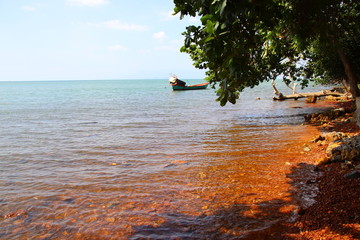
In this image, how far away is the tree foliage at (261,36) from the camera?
3496 mm

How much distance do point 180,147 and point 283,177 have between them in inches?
185

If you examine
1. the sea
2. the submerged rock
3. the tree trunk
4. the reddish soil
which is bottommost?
the sea

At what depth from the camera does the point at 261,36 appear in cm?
473

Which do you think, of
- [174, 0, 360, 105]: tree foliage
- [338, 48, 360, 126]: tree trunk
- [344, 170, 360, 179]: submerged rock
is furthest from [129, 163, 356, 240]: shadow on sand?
[338, 48, 360, 126]: tree trunk

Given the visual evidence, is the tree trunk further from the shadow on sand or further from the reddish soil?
the shadow on sand

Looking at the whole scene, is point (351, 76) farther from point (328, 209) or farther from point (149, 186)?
point (149, 186)

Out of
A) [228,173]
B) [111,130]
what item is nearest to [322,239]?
[228,173]

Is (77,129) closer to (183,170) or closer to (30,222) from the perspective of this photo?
(183,170)

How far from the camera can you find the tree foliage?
3496mm

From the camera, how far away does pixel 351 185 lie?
5.23m

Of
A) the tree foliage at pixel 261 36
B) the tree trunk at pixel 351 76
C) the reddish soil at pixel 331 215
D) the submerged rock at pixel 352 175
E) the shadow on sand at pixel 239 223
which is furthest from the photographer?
the tree trunk at pixel 351 76

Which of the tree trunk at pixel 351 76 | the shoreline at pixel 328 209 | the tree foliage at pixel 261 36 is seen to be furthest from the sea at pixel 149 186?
the tree trunk at pixel 351 76

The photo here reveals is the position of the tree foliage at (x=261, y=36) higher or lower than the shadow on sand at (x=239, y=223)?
higher

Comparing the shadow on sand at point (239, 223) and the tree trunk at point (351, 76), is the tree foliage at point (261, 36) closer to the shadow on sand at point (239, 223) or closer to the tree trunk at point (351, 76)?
the tree trunk at point (351, 76)
